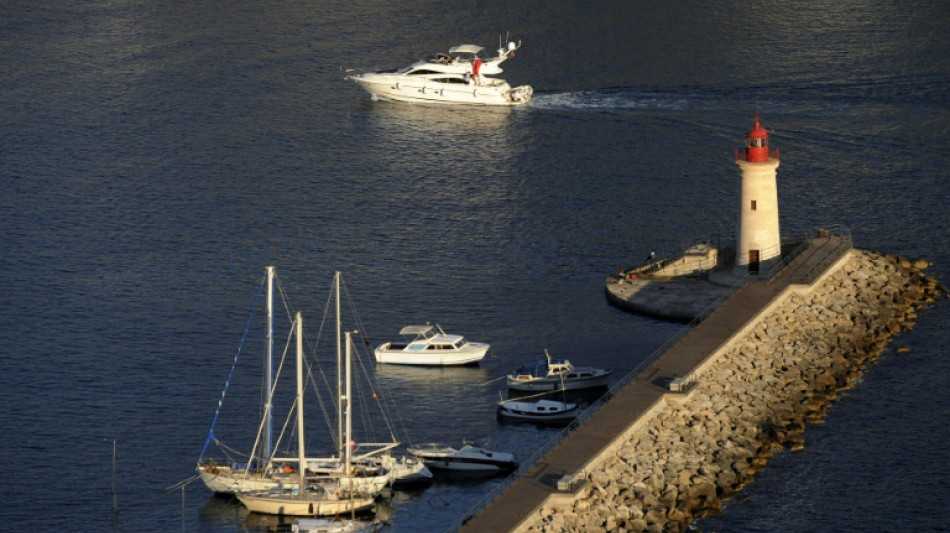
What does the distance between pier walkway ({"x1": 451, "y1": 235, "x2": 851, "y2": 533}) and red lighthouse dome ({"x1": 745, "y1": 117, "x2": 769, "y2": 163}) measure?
4.70 meters

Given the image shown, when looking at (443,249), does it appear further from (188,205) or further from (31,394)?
(31,394)

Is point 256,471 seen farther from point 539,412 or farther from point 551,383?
point 551,383

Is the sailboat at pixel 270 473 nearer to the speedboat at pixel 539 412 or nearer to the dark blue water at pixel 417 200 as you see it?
the dark blue water at pixel 417 200

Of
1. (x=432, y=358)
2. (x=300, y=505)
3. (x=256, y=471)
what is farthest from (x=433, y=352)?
(x=300, y=505)

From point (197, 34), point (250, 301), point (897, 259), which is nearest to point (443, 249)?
point (250, 301)

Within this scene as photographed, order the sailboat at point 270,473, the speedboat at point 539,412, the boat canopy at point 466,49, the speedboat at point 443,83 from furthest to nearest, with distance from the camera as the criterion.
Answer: the boat canopy at point 466,49 < the speedboat at point 443,83 < the speedboat at point 539,412 < the sailboat at point 270,473

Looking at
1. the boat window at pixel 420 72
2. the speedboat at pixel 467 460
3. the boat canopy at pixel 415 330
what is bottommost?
the speedboat at pixel 467 460

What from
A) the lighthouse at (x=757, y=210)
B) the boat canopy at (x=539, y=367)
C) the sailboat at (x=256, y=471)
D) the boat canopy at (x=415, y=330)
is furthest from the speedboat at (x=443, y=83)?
the sailboat at (x=256, y=471)

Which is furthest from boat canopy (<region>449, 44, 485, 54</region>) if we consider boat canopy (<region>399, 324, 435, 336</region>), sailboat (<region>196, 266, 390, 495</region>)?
sailboat (<region>196, 266, 390, 495</region>)

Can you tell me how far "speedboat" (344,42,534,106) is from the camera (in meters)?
127

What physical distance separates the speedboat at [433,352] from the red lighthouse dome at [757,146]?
1400 cm

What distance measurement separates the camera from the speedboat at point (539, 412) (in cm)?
7912

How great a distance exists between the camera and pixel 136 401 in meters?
81.0

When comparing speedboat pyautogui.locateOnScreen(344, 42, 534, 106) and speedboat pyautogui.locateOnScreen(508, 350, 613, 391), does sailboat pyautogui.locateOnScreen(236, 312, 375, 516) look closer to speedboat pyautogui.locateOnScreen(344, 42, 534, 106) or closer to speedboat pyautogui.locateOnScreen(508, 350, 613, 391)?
speedboat pyautogui.locateOnScreen(508, 350, 613, 391)
